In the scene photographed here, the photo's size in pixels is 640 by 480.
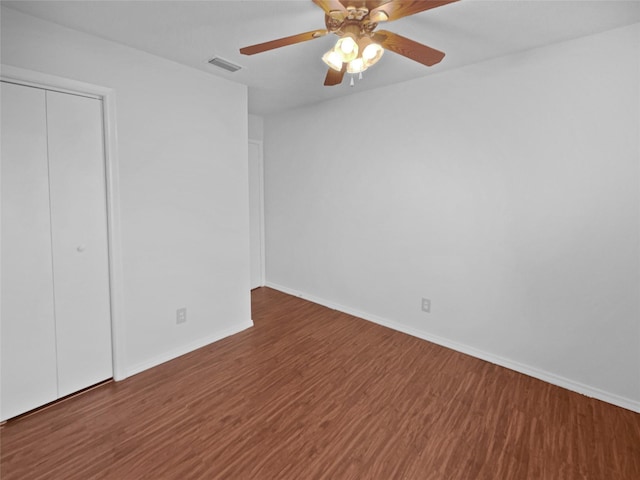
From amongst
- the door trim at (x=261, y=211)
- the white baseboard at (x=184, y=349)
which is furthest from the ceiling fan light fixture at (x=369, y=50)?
the door trim at (x=261, y=211)

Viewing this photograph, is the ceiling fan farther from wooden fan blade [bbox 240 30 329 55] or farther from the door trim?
the door trim

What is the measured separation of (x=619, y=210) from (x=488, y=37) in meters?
1.46

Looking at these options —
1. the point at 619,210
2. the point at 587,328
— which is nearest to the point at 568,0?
the point at 619,210

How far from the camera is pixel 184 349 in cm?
283

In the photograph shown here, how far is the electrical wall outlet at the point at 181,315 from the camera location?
278 centimetres

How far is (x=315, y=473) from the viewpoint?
5.42 feet

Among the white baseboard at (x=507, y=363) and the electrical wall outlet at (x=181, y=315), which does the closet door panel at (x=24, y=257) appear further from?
the white baseboard at (x=507, y=363)

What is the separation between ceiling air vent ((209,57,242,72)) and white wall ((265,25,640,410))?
4.27 ft

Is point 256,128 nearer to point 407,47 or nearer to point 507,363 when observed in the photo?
point 407,47

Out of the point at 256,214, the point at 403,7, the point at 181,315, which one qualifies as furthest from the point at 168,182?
the point at 403,7

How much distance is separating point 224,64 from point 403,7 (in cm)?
165

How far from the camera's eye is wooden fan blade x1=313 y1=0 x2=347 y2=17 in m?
1.55

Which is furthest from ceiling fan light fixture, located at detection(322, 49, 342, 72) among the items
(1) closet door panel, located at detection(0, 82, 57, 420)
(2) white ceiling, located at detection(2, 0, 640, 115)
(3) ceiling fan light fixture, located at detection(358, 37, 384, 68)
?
(1) closet door panel, located at detection(0, 82, 57, 420)

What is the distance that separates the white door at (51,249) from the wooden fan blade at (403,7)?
6.60 feet
